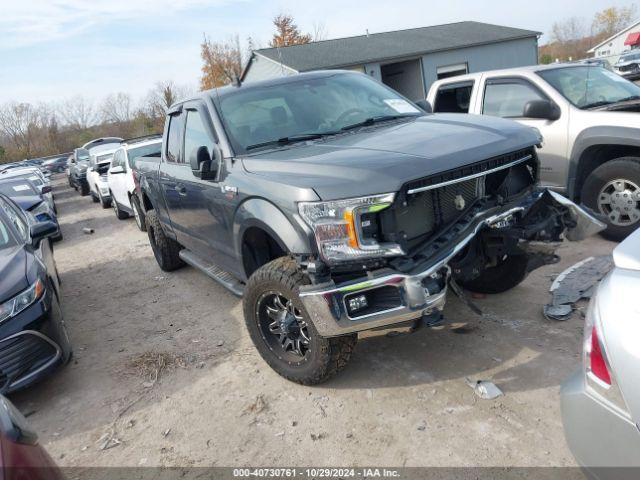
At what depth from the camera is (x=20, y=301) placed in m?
3.94

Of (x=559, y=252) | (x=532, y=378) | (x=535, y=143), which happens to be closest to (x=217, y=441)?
(x=532, y=378)

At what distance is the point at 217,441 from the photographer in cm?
320

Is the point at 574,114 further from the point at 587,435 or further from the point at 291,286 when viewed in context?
the point at 587,435

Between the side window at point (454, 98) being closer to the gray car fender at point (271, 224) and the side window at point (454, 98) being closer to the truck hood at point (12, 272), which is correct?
the gray car fender at point (271, 224)

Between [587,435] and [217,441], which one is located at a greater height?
[587,435]

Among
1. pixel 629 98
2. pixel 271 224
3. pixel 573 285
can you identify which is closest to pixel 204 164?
pixel 271 224

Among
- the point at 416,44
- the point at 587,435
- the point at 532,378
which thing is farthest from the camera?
the point at 416,44

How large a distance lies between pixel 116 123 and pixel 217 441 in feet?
214

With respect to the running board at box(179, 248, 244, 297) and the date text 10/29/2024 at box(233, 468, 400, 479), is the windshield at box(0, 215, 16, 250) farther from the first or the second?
the date text 10/29/2024 at box(233, 468, 400, 479)

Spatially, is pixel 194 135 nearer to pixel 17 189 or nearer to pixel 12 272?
pixel 12 272

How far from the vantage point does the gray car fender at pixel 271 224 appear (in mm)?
3107

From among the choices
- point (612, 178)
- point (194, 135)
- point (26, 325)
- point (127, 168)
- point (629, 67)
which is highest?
point (194, 135)

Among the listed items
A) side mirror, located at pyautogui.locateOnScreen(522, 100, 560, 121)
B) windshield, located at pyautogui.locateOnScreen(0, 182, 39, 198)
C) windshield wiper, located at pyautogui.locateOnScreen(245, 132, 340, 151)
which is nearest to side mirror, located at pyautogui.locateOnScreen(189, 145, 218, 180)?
windshield wiper, located at pyautogui.locateOnScreen(245, 132, 340, 151)

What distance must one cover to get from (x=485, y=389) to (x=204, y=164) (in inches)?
102
